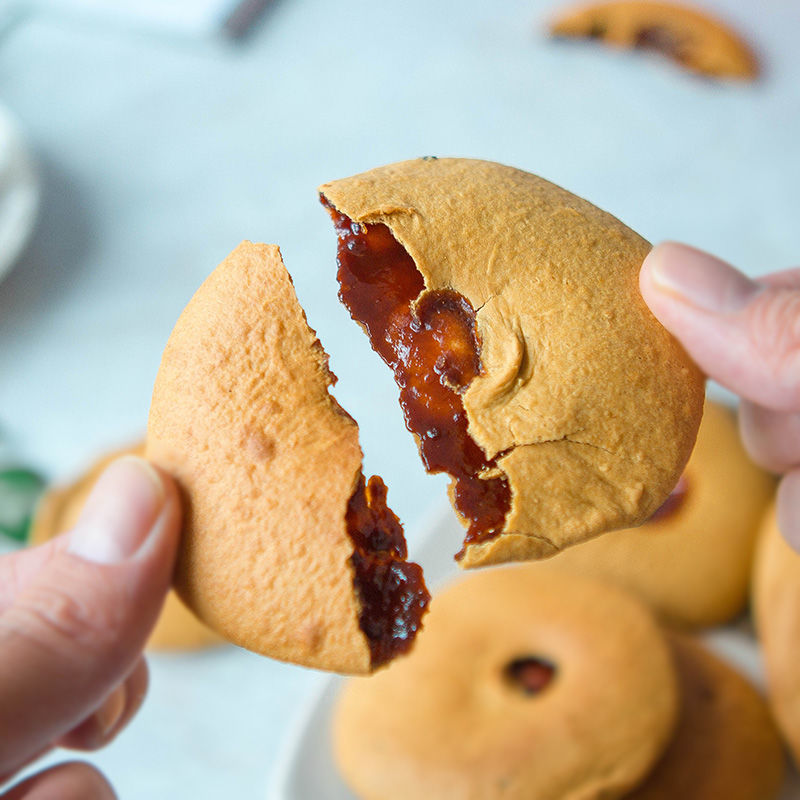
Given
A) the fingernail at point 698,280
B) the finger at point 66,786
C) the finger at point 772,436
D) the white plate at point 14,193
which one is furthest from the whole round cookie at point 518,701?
the white plate at point 14,193

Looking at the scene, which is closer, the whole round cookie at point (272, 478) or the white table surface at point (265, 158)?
the whole round cookie at point (272, 478)

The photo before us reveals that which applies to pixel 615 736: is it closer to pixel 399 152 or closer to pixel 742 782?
pixel 742 782

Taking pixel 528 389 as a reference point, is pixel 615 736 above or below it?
below

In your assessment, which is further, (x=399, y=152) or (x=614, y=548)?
(x=399, y=152)

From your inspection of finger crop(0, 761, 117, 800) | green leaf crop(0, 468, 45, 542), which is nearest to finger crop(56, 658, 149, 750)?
finger crop(0, 761, 117, 800)

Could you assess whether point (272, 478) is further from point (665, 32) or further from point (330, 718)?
→ point (665, 32)

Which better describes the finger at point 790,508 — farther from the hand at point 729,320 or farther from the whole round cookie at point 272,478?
the whole round cookie at point 272,478

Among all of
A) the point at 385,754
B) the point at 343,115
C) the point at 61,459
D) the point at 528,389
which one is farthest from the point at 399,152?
the point at 528,389
